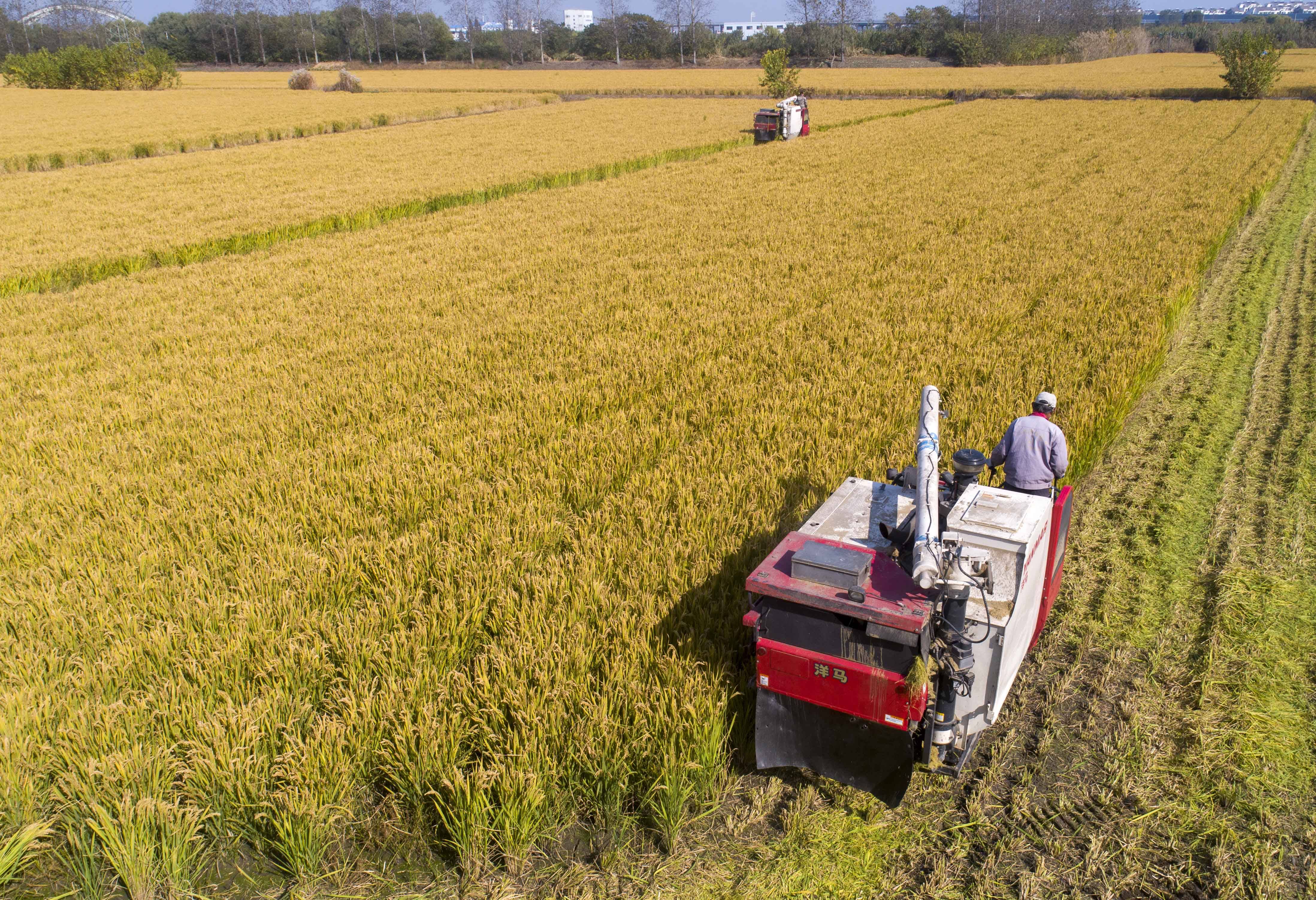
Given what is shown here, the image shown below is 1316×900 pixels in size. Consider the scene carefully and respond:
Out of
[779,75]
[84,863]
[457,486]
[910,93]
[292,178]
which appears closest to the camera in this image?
[84,863]

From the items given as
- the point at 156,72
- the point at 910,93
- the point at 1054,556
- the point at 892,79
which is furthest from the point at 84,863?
the point at 156,72

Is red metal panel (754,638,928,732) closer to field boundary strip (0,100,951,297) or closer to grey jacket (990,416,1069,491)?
grey jacket (990,416,1069,491)

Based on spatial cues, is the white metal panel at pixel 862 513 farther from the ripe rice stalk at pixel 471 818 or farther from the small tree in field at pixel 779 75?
the small tree in field at pixel 779 75

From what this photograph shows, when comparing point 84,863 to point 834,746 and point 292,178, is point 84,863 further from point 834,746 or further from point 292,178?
point 292,178

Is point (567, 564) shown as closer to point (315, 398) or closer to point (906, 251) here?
point (315, 398)

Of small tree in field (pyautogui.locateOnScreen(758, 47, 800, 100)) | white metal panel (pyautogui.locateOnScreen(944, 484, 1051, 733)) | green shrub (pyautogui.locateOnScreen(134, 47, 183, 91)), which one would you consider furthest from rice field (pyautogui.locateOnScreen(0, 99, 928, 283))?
green shrub (pyautogui.locateOnScreen(134, 47, 183, 91))

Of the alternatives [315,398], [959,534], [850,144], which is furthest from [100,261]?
[850,144]

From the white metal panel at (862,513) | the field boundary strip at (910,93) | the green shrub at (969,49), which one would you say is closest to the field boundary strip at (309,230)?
the white metal panel at (862,513)
